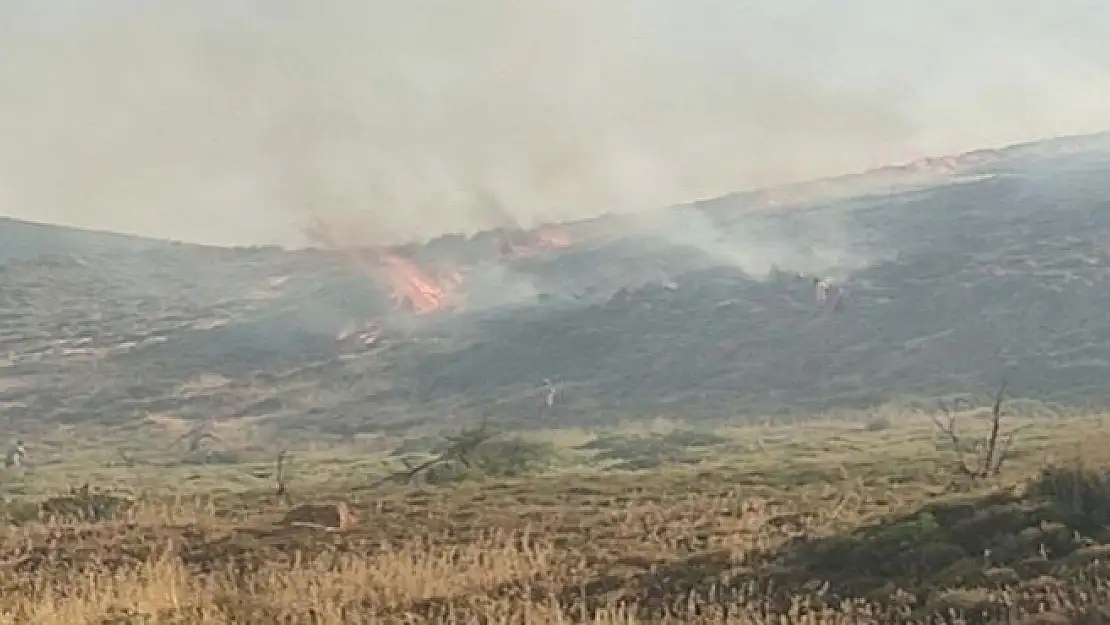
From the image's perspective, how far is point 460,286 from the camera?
145 m

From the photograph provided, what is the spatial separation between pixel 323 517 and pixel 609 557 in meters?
8.82

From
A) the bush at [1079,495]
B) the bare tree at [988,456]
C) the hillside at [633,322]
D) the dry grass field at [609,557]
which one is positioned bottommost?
the bare tree at [988,456]

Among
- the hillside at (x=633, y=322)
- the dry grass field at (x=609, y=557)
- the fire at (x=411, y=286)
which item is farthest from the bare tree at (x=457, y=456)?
the fire at (x=411, y=286)

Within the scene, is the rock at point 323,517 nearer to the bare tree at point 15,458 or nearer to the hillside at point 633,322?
the bare tree at point 15,458

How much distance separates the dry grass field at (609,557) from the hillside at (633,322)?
180ft

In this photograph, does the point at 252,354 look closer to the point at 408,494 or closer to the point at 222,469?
the point at 222,469

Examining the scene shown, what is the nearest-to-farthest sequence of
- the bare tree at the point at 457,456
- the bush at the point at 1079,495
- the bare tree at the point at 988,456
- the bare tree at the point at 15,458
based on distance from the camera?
the bush at the point at 1079,495 → the bare tree at the point at 988,456 → the bare tree at the point at 457,456 → the bare tree at the point at 15,458

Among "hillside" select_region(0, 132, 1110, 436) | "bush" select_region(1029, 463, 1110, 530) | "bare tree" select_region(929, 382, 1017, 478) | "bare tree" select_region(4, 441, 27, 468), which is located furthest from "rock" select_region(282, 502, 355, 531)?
"hillside" select_region(0, 132, 1110, 436)

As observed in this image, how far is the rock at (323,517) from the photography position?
77.3ft

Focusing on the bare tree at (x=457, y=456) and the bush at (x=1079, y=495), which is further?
the bare tree at (x=457, y=456)

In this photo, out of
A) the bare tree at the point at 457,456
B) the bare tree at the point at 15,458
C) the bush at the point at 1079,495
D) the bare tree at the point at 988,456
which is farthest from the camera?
the bare tree at the point at 15,458

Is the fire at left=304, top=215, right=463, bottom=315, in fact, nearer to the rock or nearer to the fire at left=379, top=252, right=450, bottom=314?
the fire at left=379, top=252, right=450, bottom=314

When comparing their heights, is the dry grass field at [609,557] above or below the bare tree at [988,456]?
above

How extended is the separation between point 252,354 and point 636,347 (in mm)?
39161
